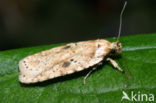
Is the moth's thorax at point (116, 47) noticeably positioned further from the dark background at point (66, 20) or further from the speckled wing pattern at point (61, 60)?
the dark background at point (66, 20)

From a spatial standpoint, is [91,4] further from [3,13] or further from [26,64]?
[26,64]

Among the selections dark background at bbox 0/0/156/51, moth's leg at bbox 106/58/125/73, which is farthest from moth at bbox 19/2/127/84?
dark background at bbox 0/0/156/51

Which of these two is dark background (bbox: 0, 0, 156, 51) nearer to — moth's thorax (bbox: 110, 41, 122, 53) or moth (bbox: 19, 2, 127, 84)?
moth (bbox: 19, 2, 127, 84)

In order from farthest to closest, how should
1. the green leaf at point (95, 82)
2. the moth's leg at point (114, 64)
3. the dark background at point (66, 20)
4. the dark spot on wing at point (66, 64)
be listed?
the dark background at point (66, 20) < the dark spot on wing at point (66, 64) < the moth's leg at point (114, 64) < the green leaf at point (95, 82)

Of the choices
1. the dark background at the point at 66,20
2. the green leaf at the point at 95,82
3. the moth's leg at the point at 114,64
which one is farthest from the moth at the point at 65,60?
the dark background at the point at 66,20

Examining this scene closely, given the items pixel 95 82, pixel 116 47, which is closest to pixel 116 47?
pixel 116 47

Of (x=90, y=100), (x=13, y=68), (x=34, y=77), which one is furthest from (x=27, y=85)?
(x=90, y=100)
